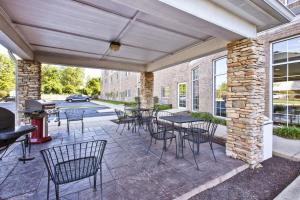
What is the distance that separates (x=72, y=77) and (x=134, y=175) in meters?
35.1

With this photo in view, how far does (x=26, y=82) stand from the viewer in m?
4.85

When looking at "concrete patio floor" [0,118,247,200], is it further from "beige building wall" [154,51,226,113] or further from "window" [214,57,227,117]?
"beige building wall" [154,51,226,113]

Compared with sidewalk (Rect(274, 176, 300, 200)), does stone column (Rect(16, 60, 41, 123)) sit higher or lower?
higher

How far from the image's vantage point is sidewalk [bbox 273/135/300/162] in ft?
11.1

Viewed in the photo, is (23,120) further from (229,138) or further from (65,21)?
(229,138)

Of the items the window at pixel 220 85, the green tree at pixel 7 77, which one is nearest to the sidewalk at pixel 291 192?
the window at pixel 220 85

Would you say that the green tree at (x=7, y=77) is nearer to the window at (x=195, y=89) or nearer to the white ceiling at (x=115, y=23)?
the white ceiling at (x=115, y=23)

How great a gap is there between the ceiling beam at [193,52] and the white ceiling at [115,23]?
0.18 metres

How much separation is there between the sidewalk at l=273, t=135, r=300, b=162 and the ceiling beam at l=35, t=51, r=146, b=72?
553cm

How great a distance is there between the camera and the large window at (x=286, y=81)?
201 inches

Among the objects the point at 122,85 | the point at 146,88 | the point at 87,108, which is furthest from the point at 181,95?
the point at 122,85

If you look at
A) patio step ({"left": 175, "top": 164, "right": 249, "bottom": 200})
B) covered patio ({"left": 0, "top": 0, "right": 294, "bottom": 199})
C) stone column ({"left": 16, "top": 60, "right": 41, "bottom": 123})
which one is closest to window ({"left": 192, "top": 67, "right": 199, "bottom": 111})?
covered patio ({"left": 0, "top": 0, "right": 294, "bottom": 199})

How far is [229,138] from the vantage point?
3.29 meters

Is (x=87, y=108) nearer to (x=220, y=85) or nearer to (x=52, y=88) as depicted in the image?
(x=220, y=85)
